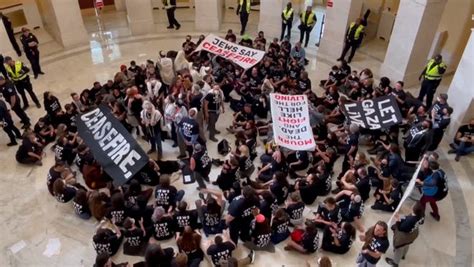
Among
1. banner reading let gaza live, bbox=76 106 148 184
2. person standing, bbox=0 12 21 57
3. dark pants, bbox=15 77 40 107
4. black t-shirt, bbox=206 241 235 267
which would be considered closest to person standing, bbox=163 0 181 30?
person standing, bbox=0 12 21 57

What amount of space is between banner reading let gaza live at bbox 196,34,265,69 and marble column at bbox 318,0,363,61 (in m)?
3.64

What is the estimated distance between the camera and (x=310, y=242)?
6.46 metres

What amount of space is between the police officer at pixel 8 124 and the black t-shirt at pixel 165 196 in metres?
4.34

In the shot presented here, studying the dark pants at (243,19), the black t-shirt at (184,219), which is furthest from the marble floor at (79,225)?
the dark pants at (243,19)

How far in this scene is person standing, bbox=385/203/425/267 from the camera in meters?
6.00

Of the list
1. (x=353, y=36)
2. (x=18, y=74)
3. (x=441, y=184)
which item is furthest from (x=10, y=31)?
(x=441, y=184)

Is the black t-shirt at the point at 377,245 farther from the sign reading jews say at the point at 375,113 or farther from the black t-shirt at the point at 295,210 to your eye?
the sign reading jews say at the point at 375,113

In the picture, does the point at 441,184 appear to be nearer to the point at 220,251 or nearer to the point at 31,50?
the point at 220,251

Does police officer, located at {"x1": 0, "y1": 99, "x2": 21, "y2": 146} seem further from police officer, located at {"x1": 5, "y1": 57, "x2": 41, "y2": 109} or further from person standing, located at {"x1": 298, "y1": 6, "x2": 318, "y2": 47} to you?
person standing, located at {"x1": 298, "y1": 6, "x2": 318, "y2": 47}

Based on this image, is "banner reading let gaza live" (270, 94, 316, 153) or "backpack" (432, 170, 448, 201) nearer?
"backpack" (432, 170, 448, 201)

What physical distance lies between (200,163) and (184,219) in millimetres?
1182

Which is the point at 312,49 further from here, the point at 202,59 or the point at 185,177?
the point at 185,177

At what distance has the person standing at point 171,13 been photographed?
14.6 meters

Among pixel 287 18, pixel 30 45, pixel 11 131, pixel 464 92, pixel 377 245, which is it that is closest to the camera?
pixel 377 245
